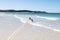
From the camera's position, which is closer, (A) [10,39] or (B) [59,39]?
(A) [10,39]

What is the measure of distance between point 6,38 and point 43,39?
1.73 metres

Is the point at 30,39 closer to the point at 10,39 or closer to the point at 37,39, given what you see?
the point at 37,39

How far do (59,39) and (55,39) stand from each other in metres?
0.20

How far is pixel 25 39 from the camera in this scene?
273 inches

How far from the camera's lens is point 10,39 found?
6723mm

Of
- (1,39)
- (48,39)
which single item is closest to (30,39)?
(48,39)

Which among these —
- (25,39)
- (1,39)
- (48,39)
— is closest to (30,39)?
(25,39)

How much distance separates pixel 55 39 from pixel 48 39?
359mm

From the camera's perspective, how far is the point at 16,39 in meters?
6.85

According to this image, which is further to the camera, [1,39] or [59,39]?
[59,39]

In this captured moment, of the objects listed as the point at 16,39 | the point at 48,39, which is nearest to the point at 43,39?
the point at 48,39

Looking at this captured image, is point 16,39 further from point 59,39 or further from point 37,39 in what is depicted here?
point 59,39

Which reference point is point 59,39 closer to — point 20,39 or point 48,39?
point 48,39

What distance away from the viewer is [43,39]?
7.05 metres
